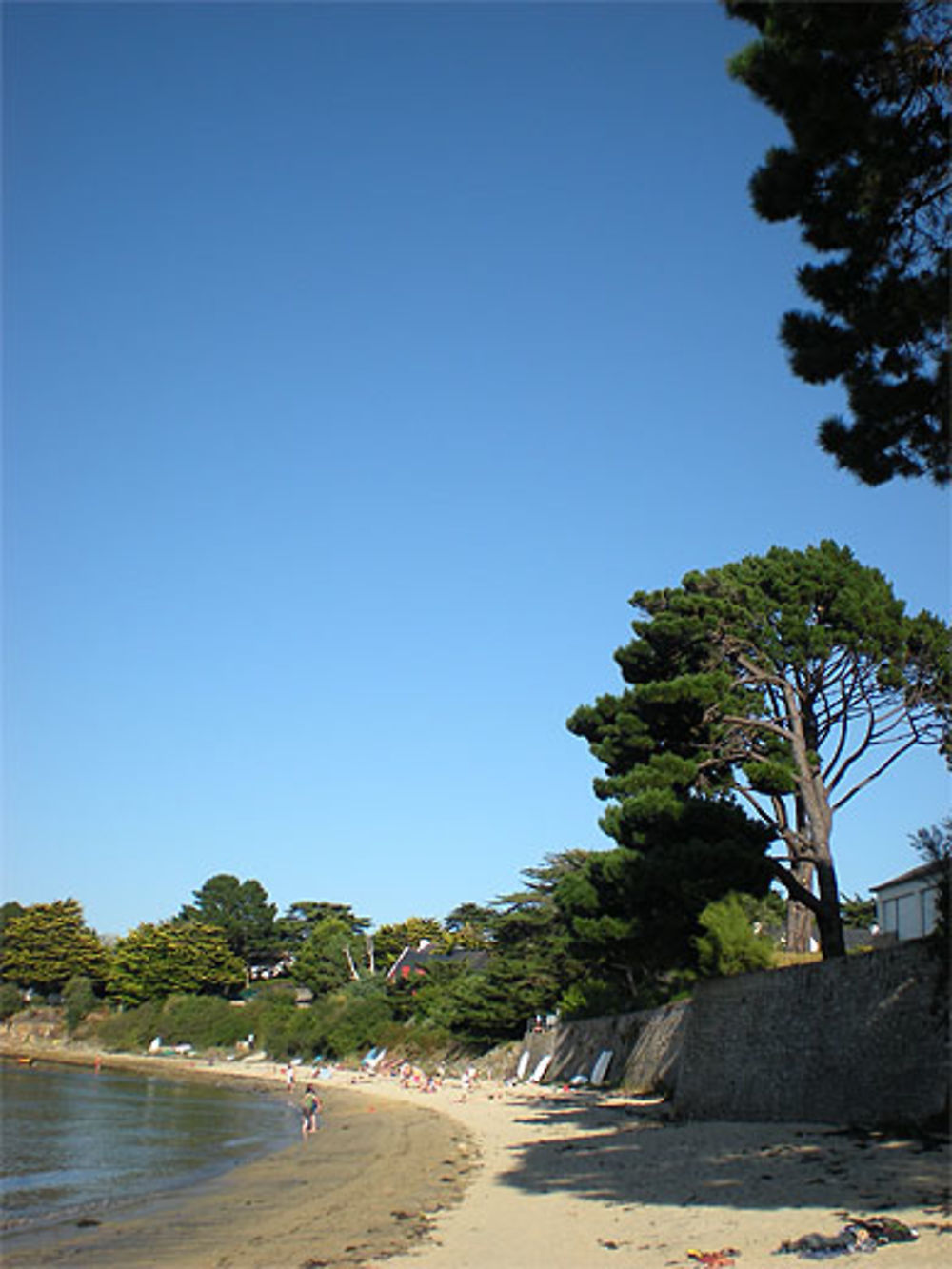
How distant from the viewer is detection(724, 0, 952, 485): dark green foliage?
827 cm

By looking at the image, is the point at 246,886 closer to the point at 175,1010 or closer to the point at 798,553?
the point at 175,1010

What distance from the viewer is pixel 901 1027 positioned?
1275 centimetres

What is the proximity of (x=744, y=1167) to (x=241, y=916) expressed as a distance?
87.3 meters

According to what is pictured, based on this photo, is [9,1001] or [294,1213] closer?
[294,1213]

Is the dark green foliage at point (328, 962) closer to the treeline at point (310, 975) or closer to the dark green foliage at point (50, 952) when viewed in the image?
the treeline at point (310, 975)

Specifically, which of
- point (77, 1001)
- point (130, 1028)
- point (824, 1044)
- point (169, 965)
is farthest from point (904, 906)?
point (77, 1001)

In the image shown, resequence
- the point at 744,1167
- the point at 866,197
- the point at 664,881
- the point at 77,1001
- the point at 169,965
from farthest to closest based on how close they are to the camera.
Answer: the point at 77,1001 → the point at 169,965 → the point at 664,881 → the point at 744,1167 → the point at 866,197

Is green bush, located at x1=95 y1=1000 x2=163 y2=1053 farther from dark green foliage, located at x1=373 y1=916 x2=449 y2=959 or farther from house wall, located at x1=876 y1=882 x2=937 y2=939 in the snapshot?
house wall, located at x1=876 y1=882 x2=937 y2=939

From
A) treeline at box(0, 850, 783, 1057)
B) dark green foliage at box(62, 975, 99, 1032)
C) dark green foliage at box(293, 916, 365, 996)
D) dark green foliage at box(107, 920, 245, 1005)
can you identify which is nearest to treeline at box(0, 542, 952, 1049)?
treeline at box(0, 850, 783, 1057)

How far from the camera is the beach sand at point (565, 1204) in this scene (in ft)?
27.3

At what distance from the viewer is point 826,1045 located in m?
14.5

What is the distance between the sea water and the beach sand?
172cm

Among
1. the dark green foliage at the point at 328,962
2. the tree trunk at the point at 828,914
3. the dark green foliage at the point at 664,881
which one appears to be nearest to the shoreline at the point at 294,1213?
the dark green foliage at the point at 664,881

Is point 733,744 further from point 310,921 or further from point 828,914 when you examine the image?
point 310,921
